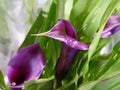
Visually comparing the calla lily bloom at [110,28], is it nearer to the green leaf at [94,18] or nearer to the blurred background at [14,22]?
the green leaf at [94,18]

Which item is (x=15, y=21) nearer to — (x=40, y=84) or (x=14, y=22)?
(x=14, y=22)

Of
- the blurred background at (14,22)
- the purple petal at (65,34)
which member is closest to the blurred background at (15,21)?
the blurred background at (14,22)

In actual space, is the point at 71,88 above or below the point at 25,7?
below

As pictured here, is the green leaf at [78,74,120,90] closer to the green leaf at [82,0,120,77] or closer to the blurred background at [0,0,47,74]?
the green leaf at [82,0,120,77]

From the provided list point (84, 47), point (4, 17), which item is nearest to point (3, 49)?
point (4, 17)

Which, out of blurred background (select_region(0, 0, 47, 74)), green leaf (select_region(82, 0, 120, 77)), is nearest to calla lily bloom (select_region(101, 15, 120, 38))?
green leaf (select_region(82, 0, 120, 77))

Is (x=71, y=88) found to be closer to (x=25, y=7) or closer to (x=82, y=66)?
(x=82, y=66)
